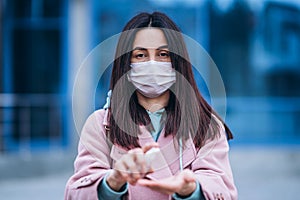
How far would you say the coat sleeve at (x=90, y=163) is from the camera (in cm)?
252

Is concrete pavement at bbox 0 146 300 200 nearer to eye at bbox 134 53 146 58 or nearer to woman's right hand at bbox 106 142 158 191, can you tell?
eye at bbox 134 53 146 58

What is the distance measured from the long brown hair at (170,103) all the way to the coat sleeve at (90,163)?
5 cm

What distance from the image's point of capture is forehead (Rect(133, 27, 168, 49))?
8.66ft

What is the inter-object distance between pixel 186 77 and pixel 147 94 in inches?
6.7

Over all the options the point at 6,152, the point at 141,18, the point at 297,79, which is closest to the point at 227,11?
the point at 297,79

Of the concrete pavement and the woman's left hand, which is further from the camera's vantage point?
the concrete pavement

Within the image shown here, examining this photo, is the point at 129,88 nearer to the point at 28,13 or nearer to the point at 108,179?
the point at 108,179

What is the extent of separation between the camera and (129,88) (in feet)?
8.98

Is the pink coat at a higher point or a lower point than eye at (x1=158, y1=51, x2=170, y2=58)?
lower

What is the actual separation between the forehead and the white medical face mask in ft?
0.22

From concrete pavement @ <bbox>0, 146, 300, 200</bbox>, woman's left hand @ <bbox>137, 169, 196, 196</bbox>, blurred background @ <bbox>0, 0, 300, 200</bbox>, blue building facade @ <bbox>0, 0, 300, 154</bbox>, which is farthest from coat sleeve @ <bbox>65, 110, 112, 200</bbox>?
blue building facade @ <bbox>0, 0, 300, 154</bbox>

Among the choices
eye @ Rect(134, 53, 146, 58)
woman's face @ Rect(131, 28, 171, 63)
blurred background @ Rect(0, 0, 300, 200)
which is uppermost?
woman's face @ Rect(131, 28, 171, 63)

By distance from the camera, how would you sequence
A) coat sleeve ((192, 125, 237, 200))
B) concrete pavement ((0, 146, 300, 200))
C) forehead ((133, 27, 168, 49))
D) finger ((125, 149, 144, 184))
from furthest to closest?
concrete pavement ((0, 146, 300, 200)) → forehead ((133, 27, 168, 49)) → coat sleeve ((192, 125, 237, 200)) → finger ((125, 149, 144, 184))

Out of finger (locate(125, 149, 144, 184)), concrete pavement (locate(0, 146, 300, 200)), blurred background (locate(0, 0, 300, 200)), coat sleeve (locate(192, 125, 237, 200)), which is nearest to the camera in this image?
finger (locate(125, 149, 144, 184))
